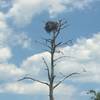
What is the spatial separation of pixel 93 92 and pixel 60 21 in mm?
29831

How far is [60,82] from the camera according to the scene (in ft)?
141

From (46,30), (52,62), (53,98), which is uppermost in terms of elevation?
(46,30)

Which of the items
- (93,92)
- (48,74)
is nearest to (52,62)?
(48,74)

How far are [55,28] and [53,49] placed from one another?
1838 mm

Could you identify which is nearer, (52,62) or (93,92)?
(52,62)

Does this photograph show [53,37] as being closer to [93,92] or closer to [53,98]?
[53,98]

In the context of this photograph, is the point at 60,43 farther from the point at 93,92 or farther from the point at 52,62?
the point at 93,92

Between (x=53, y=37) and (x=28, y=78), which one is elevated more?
(x=53, y=37)

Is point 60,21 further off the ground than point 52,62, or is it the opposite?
point 60,21

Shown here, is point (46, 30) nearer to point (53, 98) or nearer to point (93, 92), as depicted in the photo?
point (53, 98)

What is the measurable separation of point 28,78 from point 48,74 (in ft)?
6.43

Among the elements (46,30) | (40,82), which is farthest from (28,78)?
(46,30)

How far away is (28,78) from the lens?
44188 mm

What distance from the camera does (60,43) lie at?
143 feet
